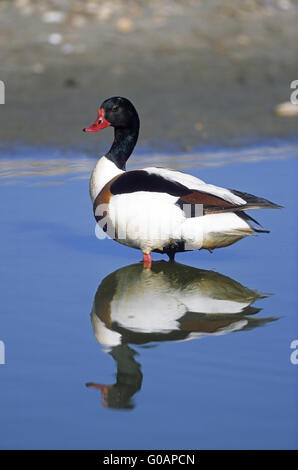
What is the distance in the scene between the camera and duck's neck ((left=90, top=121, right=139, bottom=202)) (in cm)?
554

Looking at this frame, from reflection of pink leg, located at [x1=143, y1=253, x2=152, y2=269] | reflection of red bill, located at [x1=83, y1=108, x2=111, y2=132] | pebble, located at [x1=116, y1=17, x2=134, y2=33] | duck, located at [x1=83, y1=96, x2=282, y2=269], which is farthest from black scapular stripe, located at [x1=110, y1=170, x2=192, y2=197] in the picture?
pebble, located at [x1=116, y1=17, x2=134, y2=33]

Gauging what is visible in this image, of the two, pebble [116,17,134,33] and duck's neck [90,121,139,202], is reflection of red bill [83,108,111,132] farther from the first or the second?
pebble [116,17,134,33]

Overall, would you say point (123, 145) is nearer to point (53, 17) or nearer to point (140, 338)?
point (140, 338)

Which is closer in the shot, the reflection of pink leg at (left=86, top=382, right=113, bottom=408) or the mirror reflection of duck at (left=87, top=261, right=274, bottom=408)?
the reflection of pink leg at (left=86, top=382, right=113, bottom=408)

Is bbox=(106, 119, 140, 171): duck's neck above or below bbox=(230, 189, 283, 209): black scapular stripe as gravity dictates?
above

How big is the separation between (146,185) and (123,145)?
77cm

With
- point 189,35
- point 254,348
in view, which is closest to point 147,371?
point 254,348

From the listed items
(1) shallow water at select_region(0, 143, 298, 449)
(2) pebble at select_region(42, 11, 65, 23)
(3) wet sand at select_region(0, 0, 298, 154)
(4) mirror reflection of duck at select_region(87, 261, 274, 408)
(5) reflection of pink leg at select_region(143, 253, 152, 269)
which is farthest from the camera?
(2) pebble at select_region(42, 11, 65, 23)

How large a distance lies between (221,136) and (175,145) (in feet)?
2.06

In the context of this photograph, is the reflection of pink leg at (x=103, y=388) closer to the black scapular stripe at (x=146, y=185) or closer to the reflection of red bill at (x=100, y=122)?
the black scapular stripe at (x=146, y=185)

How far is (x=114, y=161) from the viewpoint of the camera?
18.6 ft

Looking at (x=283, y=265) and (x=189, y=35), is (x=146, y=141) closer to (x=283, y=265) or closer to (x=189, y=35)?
(x=189, y=35)

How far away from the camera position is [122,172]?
561cm

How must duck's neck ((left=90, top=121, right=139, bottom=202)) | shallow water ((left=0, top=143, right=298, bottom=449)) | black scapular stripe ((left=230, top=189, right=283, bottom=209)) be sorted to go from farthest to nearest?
1. duck's neck ((left=90, top=121, right=139, bottom=202))
2. black scapular stripe ((left=230, top=189, right=283, bottom=209))
3. shallow water ((left=0, top=143, right=298, bottom=449))
